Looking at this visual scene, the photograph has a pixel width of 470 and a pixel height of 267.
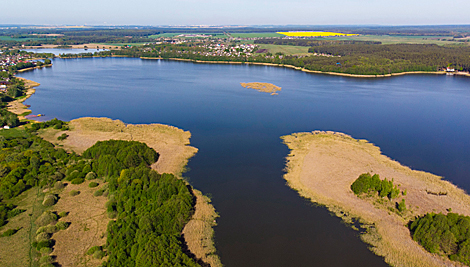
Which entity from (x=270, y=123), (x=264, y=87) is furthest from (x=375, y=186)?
(x=264, y=87)

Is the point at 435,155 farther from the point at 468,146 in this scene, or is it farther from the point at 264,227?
the point at 264,227

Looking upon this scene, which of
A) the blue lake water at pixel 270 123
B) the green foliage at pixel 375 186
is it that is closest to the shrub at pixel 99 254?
the blue lake water at pixel 270 123

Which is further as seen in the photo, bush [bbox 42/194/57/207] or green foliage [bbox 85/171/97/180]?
green foliage [bbox 85/171/97/180]

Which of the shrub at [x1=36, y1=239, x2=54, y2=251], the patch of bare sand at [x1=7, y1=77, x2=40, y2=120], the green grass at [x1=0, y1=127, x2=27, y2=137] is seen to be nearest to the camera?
the shrub at [x1=36, y1=239, x2=54, y2=251]

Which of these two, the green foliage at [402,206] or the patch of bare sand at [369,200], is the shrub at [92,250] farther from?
the green foliage at [402,206]

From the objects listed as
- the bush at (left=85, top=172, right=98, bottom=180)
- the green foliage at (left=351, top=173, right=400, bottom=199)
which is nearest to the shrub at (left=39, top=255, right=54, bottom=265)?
the bush at (left=85, top=172, right=98, bottom=180)

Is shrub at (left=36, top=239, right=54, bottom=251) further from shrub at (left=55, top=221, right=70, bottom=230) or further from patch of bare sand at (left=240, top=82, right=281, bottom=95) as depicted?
patch of bare sand at (left=240, top=82, right=281, bottom=95)

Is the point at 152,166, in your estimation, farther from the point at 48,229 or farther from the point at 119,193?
the point at 48,229
